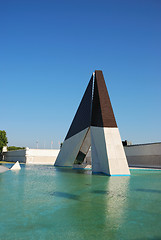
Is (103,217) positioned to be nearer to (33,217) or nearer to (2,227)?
(33,217)

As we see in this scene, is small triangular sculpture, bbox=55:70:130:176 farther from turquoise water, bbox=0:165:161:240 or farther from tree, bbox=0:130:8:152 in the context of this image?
tree, bbox=0:130:8:152

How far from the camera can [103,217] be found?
17.2 ft

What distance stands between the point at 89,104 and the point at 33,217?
1753 cm

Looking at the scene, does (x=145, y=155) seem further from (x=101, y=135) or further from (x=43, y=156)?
(x=43, y=156)

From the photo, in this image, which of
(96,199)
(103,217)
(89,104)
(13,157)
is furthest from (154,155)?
(13,157)

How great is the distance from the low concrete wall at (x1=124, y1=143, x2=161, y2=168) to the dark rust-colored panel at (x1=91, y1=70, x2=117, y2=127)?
1429cm

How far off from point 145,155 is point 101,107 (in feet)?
58.4

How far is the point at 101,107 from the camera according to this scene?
60.3 feet

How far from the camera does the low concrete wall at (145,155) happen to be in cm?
3028

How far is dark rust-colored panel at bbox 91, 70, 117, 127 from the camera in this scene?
17906 millimetres

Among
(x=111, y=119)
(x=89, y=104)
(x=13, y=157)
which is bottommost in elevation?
(x=13, y=157)

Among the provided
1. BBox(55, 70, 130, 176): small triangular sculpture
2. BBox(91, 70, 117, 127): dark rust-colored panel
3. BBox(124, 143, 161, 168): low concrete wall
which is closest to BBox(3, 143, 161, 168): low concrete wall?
BBox(124, 143, 161, 168): low concrete wall

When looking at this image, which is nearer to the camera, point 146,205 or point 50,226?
point 50,226

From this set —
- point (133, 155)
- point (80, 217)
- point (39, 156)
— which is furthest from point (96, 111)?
point (39, 156)
